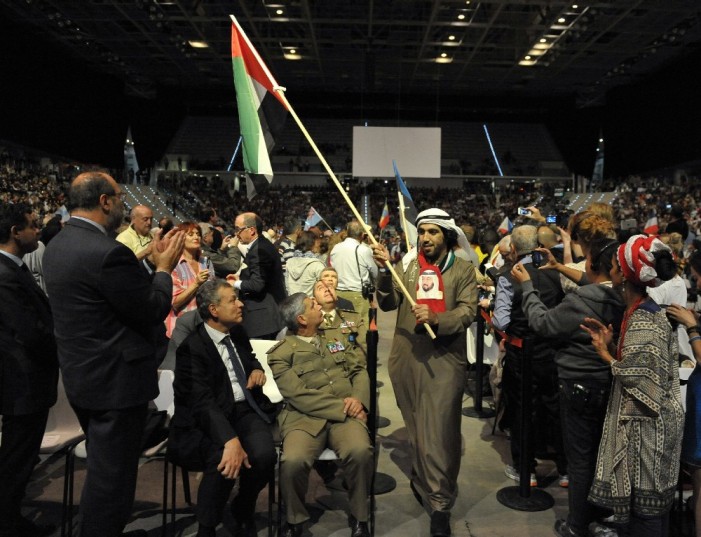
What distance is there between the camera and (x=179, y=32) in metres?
21.2

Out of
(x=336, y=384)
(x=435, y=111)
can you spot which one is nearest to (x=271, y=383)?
(x=336, y=384)

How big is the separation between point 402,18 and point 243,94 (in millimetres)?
17202

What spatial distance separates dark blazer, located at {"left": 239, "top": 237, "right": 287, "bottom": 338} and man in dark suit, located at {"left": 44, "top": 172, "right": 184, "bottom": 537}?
6.56 feet

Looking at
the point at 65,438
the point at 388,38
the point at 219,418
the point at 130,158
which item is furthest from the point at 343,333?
the point at 130,158

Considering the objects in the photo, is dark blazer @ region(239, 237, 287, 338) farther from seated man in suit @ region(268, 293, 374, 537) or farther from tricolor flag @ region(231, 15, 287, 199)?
seated man in suit @ region(268, 293, 374, 537)

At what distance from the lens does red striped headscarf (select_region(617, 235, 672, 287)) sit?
2543mm

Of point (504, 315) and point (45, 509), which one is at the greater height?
point (504, 315)

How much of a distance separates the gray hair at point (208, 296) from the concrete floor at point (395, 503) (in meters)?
1.20

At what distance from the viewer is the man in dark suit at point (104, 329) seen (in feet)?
8.55

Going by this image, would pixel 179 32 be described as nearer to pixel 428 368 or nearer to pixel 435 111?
pixel 435 111

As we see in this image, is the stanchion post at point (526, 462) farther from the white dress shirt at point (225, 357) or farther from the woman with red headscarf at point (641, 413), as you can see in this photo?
the white dress shirt at point (225, 357)

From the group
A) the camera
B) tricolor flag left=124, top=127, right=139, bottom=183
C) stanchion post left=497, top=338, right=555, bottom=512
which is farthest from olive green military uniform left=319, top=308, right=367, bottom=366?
tricolor flag left=124, top=127, right=139, bottom=183

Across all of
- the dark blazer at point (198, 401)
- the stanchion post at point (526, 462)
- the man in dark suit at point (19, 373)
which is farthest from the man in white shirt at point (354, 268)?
the man in dark suit at point (19, 373)

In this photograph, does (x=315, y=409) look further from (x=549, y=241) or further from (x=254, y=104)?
(x=549, y=241)
